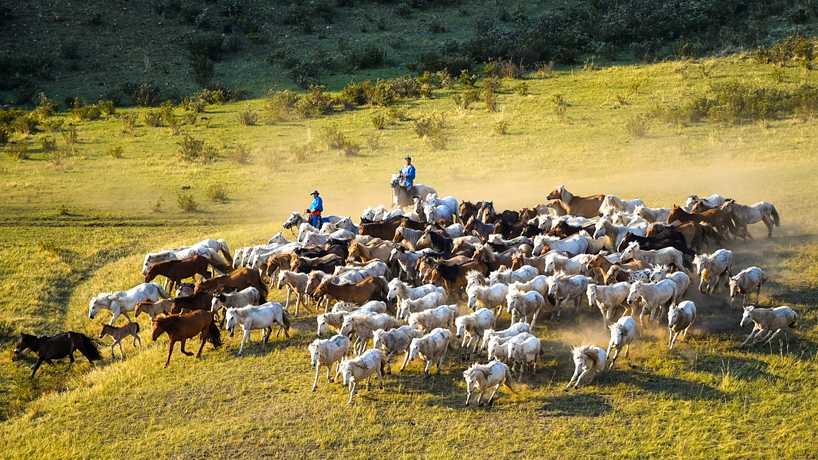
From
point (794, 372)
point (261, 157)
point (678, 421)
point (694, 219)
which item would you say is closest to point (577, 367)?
point (678, 421)

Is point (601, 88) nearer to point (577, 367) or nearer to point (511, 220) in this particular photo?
point (511, 220)

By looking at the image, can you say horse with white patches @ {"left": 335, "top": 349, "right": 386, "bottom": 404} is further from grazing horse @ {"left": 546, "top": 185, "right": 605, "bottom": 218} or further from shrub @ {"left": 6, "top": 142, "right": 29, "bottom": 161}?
shrub @ {"left": 6, "top": 142, "right": 29, "bottom": 161}

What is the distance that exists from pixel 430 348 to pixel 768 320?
5.53 meters

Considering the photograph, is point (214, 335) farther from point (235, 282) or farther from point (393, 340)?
point (393, 340)

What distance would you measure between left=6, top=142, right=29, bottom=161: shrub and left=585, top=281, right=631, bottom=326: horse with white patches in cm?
2632

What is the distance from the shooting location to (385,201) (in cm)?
2880

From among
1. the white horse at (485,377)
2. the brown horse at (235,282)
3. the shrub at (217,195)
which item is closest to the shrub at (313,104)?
the shrub at (217,195)

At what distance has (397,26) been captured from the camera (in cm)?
5384

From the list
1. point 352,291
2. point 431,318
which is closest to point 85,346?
point 352,291

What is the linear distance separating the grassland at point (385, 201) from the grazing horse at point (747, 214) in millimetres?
427

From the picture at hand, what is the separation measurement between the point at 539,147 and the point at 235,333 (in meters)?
18.3

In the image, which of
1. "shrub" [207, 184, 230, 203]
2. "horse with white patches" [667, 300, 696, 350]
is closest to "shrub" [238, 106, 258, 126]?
"shrub" [207, 184, 230, 203]

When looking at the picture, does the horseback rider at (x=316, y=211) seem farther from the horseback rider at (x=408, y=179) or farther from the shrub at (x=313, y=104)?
the shrub at (x=313, y=104)

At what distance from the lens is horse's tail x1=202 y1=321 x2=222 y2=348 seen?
54.0ft
